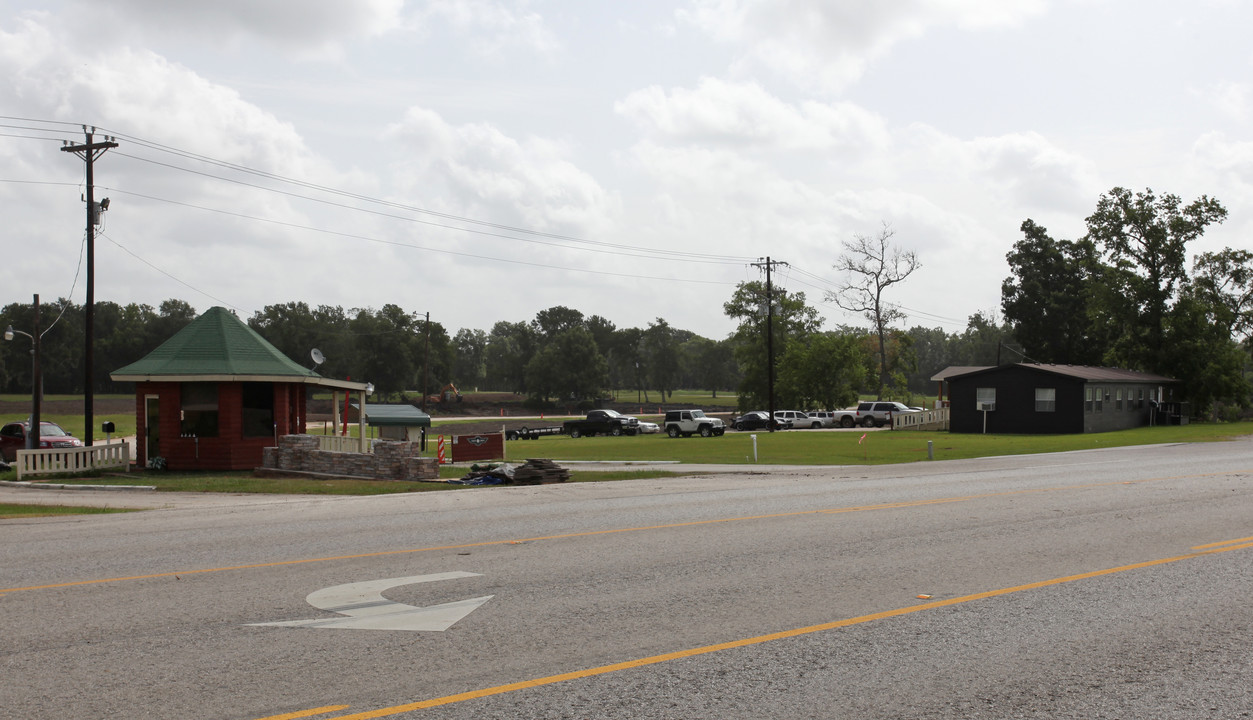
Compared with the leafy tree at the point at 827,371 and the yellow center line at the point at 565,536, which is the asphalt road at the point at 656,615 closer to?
the yellow center line at the point at 565,536

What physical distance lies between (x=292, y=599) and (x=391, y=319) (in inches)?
4126

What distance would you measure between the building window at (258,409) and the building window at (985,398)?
38607 millimetres

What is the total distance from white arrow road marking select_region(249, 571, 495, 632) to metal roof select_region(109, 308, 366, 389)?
Answer: 2043 cm

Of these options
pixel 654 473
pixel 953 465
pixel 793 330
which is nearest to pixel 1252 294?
pixel 793 330

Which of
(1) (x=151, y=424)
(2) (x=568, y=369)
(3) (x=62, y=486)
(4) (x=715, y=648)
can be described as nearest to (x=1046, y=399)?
(1) (x=151, y=424)

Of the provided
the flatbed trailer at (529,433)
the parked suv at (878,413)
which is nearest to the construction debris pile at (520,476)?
the flatbed trailer at (529,433)

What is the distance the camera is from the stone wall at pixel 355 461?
77.9ft

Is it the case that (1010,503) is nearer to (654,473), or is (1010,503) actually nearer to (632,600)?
(632,600)

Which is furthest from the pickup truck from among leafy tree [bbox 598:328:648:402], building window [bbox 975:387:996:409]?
leafy tree [bbox 598:328:648:402]

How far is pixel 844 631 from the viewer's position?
6973mm

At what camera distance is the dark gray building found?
1917 inches

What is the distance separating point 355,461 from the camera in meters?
24.5

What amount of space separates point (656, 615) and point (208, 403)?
78.1ft

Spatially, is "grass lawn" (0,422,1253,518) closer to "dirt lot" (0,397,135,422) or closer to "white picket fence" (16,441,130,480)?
"white picket fence" (16,441,130,480)
